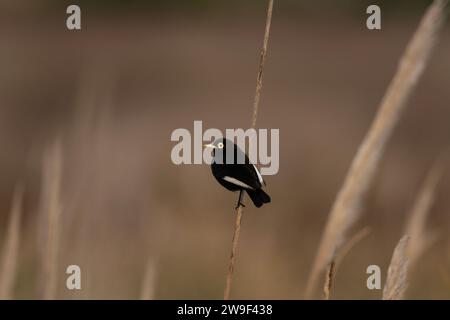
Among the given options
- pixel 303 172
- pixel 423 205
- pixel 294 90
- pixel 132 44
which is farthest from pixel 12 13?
pixel 423 205

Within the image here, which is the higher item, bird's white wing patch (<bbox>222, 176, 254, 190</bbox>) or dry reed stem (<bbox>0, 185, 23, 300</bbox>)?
bird's white wing patch (<bbox>222, 176, 254, 190</bbox>)

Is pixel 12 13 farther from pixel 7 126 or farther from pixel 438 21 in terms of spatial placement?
pixel 438 21

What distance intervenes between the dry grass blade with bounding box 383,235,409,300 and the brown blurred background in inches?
→ 21.6

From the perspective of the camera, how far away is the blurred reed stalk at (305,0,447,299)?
1.42m

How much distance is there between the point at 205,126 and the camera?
6766 mm

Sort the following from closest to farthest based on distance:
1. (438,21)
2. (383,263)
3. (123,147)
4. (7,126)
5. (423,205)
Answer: (438,21)
(423,205)
(383,263)
(123,147)
(7,126)

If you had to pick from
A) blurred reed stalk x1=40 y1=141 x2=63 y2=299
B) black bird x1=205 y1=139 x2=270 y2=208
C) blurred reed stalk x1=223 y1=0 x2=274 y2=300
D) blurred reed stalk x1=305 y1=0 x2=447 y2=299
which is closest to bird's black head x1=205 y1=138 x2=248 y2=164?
black bird x1=205 y1=139 x2=270 y2=208

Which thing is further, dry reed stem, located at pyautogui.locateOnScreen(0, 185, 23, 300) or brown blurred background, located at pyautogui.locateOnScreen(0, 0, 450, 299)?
brown blurred background, located at pyautogui.locateOnScreen(0, 0, 450, 299)

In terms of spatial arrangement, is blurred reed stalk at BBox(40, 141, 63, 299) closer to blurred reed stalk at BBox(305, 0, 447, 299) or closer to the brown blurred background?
the brown blurred background

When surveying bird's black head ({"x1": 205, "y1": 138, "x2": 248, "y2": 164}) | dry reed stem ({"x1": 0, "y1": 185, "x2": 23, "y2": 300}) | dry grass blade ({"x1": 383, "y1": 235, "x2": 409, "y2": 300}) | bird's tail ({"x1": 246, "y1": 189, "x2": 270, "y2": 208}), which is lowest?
dry grass blade ({"x1": 383, "y1": 235, "x2": 409, "y2": 300})

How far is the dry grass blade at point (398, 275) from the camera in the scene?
1.24 metres

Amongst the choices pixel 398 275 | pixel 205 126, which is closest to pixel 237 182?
pixel 398 275
